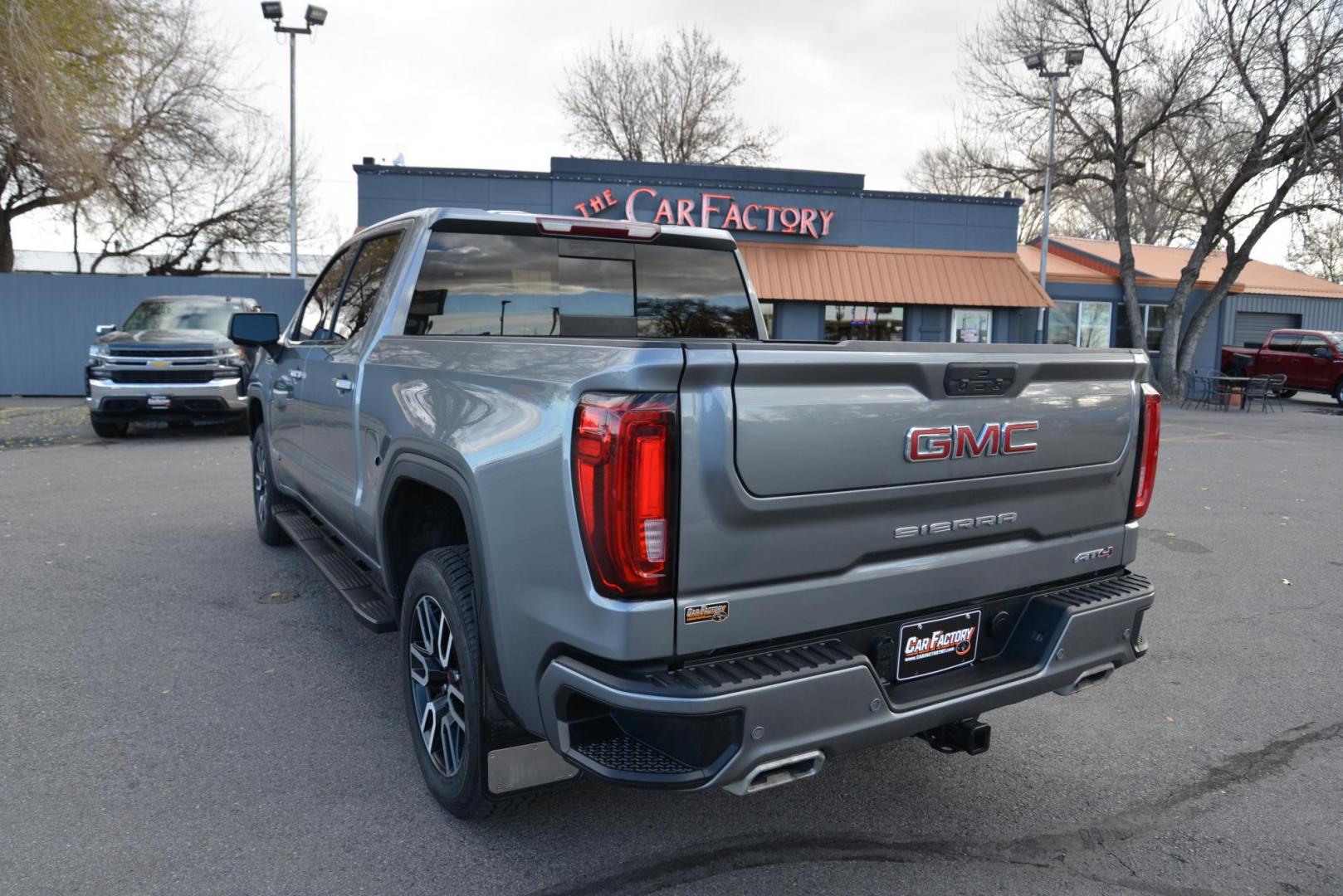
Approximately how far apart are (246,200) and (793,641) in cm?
3137

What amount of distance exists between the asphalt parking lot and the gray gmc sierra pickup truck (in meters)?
0.35

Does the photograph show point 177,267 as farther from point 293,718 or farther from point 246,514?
point 293,718

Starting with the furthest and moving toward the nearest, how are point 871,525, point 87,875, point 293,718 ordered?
1. point 293,718
2. point 87,875
3. point 871,525

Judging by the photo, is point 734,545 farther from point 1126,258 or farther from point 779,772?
point 1126,258

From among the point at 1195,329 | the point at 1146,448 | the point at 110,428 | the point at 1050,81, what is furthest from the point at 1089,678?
the point at 1050,81

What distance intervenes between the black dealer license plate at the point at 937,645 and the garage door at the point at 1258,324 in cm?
3255

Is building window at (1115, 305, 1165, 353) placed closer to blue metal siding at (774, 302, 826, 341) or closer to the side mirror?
blue metal siding at (774, 302, 826, 341)

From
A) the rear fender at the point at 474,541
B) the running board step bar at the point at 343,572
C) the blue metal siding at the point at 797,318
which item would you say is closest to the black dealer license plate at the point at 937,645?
the rear fender at the point at 474,541

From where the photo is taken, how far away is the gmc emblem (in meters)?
2.65

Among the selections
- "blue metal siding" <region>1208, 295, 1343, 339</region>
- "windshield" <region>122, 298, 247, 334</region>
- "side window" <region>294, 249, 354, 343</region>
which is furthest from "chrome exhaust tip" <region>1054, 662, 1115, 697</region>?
"blue metal siding" <region>1208, 295, 1343, 339</region>

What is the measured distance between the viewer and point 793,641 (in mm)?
2539

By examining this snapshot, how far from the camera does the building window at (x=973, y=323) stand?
78.6 feet

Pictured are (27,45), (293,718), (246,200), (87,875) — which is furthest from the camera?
(246,200)

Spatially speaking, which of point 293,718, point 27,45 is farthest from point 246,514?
point 27,45
